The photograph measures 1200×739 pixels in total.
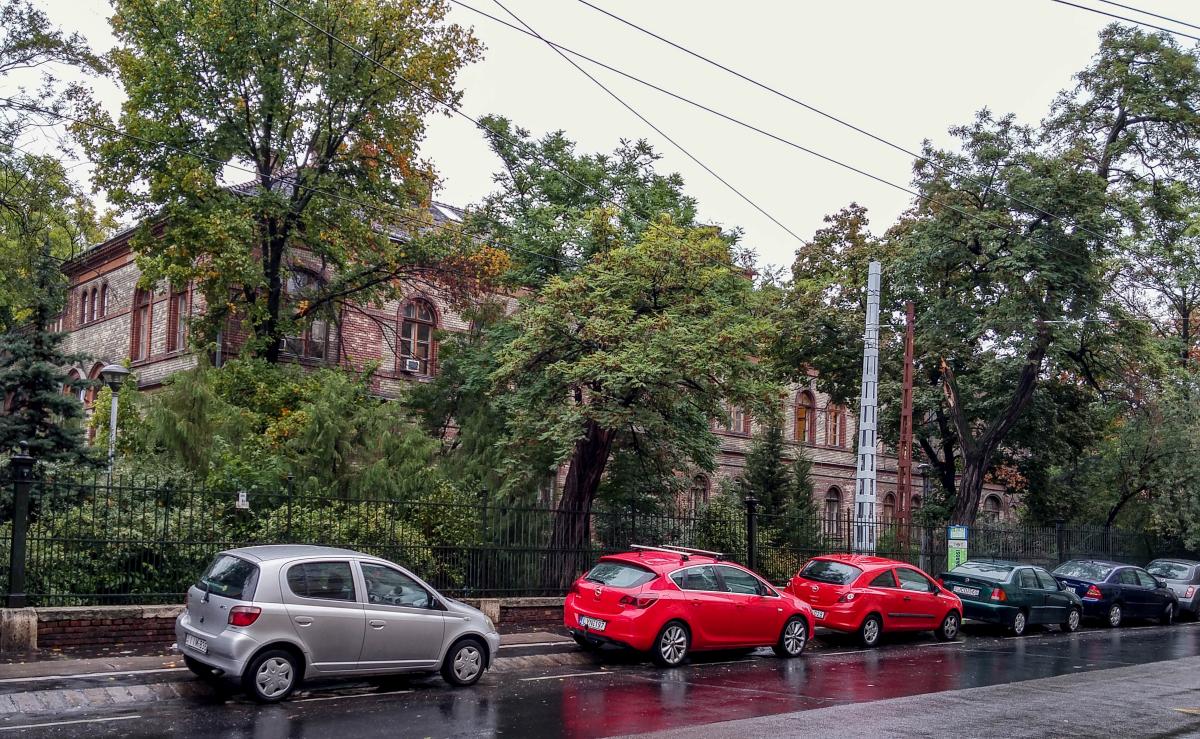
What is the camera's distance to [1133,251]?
1294 inches

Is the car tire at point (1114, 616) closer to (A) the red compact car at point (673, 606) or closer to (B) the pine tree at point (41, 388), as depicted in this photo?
(A) the red compact car at point (673, 606)

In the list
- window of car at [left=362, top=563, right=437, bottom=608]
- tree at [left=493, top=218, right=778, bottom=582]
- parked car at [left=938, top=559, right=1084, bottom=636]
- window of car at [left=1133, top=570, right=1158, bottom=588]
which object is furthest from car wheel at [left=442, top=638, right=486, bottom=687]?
window of car at [left=1133, top=570, right=1158, bottom=588]

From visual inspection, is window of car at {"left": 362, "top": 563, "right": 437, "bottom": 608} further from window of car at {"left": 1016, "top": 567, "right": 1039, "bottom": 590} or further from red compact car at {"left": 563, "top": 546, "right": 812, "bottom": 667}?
window of car at {"left": 1016, "top": 567, "right": 1039, "bottom": 590}

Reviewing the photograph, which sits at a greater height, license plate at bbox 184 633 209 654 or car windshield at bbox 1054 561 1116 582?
license plate at bbox 184 633 209 654

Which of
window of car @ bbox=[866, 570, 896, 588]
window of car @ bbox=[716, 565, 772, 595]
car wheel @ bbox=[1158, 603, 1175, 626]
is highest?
window of car @ bbox=[716, 565, 772, 595]

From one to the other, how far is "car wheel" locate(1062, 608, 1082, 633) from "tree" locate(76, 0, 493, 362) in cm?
1578

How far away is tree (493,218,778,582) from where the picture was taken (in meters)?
20.6

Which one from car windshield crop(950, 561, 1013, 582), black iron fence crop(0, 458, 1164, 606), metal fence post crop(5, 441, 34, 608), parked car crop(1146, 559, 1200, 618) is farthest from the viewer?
parked car crop(1146, 559, 1200, 618)

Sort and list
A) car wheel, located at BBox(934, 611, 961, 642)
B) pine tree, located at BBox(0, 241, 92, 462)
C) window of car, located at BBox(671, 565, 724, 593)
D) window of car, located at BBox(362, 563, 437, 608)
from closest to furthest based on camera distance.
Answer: window of car, located at BBox(362, 563, 437, 608) < window of car, located at BBox(671, 565, 724, 593) < pine tree, located at BBox(0, 241, 92, 462) < car wheel, located at BBox(934, 611, 961, 642)

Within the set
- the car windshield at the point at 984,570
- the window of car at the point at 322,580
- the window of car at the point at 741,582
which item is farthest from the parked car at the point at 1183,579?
the window of car at the point at 322,580

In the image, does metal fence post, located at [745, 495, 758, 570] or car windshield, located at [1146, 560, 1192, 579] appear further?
car windshield, located at [1146, 560, 1192, 579]

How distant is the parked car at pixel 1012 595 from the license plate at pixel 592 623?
32.9 feet

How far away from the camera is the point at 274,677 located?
36.8 feet

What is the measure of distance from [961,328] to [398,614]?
23.7m
